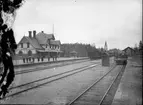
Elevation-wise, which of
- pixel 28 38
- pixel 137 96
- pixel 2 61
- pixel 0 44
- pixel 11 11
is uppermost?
pixel 28 38

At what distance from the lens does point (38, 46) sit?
5212cm

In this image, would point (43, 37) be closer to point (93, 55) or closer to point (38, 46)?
point (38, 46)

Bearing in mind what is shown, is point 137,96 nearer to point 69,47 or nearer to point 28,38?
point 28,38

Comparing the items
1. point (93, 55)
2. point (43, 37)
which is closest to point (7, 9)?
point (43, 37)

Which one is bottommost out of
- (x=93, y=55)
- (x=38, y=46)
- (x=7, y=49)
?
(x=93, y=55)

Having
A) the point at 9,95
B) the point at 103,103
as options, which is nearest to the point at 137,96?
the point at 103,103

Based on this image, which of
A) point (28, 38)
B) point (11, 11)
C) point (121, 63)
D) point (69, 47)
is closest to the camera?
point (11, 11)

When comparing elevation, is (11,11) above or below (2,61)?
above

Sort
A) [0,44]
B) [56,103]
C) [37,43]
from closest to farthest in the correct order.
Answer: [0,44], [56,103], [37,43]

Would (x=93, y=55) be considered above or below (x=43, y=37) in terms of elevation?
below

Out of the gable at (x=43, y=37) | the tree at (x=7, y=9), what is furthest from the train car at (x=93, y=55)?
the tree at (x=7, y=9)

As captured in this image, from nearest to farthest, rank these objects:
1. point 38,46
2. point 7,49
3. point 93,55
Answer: point 7,49
point 38,46
point 93,55

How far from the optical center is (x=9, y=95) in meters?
9.34

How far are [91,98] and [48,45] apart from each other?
1845 inches
